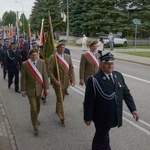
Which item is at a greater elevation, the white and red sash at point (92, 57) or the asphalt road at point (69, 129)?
the white and red sash at point (92, 57)

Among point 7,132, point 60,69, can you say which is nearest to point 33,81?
point 60,69

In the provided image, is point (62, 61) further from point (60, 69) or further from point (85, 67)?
point (85, 67)

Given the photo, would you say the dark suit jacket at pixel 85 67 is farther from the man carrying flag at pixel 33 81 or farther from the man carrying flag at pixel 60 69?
the man carrying flag at pixel 33 81

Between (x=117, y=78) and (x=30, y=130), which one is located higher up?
(x=117, y=78)

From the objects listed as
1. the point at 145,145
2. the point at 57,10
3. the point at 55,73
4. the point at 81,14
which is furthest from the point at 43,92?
the point at 57,10

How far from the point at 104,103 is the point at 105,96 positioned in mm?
117

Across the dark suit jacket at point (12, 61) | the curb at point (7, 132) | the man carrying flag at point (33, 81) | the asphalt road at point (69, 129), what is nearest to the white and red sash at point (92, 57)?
the asphalt road at point (69, 129)

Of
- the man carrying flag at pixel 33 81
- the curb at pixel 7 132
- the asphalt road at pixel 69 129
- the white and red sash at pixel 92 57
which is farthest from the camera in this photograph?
the white and red sash at pixel 92 57

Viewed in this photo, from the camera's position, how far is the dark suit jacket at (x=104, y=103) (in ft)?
14.2

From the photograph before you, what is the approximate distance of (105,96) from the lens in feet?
14.3

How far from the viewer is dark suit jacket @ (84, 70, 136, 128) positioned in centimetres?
433

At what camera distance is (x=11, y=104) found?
900 centimetres

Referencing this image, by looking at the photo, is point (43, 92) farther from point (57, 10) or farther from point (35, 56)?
point (57, 10)

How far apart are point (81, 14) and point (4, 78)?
1289 inches
